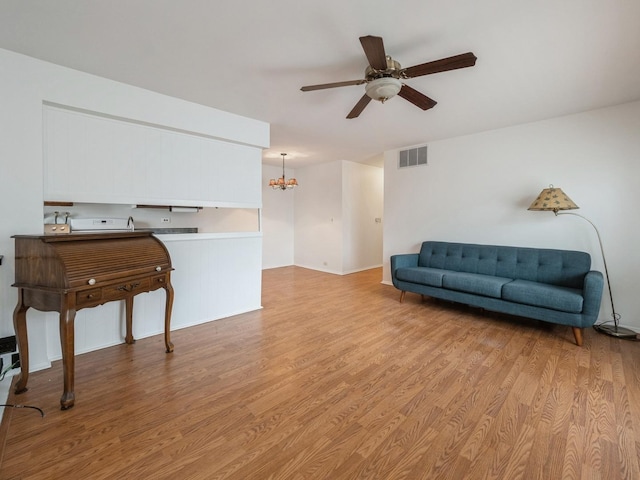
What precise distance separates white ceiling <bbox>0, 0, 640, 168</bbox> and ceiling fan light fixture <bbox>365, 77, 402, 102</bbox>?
0.94 ft

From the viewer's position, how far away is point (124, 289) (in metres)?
2.12

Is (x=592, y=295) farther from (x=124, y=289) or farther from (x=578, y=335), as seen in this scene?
(x=124, y=289)

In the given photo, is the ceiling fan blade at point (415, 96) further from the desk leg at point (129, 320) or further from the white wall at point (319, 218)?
the white wall at point (319, 218)

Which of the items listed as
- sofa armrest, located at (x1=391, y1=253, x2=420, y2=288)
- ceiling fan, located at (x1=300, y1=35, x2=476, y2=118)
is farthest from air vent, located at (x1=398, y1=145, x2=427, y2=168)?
ceiling fan, located at (x1=300, y1=35, x2=476, y2=118)

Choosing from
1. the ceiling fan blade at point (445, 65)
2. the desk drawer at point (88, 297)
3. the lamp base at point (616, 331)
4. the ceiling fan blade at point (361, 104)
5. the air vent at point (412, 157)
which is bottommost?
the lamp base at point (616, 331)

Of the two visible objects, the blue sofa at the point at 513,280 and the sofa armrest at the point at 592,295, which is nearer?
the sofa armrest at the point at 592,295

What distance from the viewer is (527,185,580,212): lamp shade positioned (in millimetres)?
3160

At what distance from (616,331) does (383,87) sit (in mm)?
3595

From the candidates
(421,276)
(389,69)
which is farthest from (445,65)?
(421,276)

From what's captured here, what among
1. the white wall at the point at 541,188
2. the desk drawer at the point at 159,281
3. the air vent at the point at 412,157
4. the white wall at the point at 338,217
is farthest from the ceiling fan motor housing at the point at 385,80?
the white wall at the point at 338,217

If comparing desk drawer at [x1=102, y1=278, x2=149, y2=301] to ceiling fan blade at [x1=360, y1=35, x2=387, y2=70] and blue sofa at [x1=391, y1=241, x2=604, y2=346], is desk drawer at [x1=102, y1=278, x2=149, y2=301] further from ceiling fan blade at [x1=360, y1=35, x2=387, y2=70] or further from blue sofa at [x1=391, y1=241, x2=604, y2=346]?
blue sofa at [x1=391, y1=241, x2=604, y2=346]

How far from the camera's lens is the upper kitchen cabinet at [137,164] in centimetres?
243

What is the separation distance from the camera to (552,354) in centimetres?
256

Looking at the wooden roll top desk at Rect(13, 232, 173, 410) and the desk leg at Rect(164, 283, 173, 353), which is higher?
the wooden roll top desk at Rect(13, 232, 173, 410)
